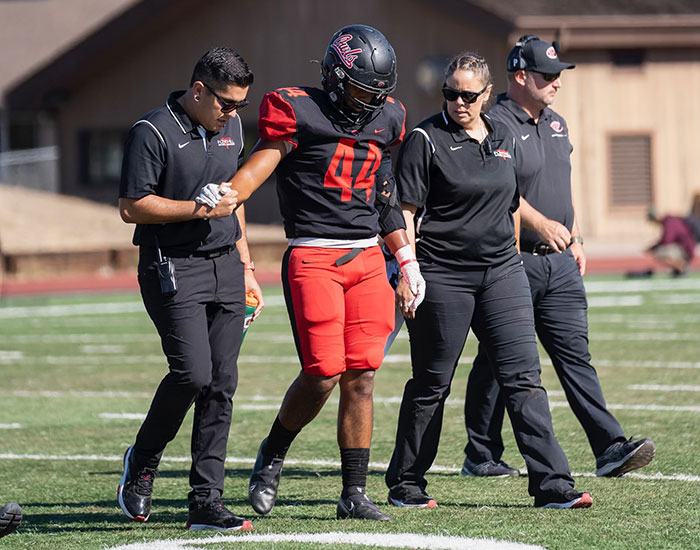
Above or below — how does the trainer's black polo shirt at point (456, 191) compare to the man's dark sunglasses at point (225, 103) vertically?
below

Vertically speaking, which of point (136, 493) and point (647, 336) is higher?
point (136, 493)

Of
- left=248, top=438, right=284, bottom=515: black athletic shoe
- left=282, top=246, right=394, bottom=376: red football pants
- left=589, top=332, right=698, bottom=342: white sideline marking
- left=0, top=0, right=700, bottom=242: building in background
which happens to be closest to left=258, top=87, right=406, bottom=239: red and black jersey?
left=282, top=246, right=394, bottom=376: red football pants

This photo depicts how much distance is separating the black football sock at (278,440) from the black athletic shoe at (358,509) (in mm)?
427

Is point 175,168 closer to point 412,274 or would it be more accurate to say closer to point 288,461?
point 412,274

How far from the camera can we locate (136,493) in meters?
6.27

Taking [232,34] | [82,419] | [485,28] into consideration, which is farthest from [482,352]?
[232,34]

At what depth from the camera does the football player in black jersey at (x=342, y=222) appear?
19.8 feet

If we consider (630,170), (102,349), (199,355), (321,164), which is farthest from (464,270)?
(630,170)

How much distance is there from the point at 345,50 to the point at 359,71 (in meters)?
0.15

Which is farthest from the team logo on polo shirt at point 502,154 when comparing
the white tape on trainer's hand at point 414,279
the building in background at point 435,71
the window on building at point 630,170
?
the window on building at point 630,170

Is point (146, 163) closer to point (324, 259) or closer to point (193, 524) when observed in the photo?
point (324, 259)

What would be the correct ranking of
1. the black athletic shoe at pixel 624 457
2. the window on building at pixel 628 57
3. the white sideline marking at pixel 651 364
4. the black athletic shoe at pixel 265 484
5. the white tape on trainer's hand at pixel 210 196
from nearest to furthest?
the white tape on trainer's hand at pixel 210 196 < the black athletic shoe at pixel 265 484 < the black athletic shoe at pixel 624 457 < the white sideline marking at pixel 651 364 < the window on building at pixel 628 57

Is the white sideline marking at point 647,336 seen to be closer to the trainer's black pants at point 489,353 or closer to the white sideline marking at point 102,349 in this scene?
the white sideline marking at point 102,349

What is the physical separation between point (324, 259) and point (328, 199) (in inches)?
10.7
